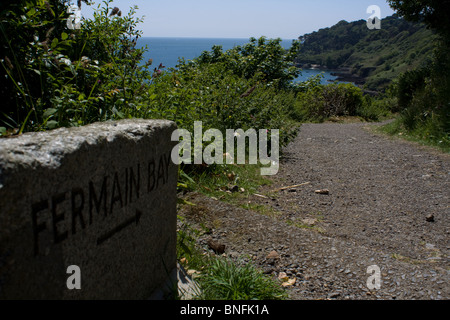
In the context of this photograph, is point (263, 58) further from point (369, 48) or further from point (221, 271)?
point (369, 48)

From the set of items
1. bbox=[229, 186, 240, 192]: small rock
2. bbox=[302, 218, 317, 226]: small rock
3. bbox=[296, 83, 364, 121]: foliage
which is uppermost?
bbox=[296, 83, 364, 121]: foliage

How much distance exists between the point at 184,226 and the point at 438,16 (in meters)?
10.5

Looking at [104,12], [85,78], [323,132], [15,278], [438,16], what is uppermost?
[438,16]

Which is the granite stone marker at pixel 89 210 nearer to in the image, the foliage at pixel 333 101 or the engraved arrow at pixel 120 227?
the engraved arrow at pixel 120 227

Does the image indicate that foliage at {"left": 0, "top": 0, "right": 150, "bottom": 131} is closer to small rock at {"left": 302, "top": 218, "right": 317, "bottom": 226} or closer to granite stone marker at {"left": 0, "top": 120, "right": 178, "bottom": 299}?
granite stone marker at {"left": 0, "top": 120, "right": 178, "bottom": 299}

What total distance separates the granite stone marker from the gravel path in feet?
3.56

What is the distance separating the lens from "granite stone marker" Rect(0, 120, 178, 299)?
1354 millimetres

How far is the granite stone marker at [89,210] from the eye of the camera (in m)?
1.35

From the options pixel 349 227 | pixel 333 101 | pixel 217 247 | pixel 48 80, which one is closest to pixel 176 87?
pixel 48 80

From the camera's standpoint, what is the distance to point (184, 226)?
340cm

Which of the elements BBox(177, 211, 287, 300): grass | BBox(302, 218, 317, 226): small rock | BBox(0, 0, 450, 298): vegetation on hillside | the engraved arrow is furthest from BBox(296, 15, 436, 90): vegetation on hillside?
the engraved arrow

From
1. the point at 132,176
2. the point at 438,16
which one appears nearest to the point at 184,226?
the point at 132,176
